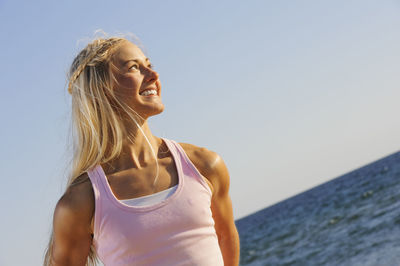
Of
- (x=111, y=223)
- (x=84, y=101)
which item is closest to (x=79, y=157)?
(x=84, y=101)

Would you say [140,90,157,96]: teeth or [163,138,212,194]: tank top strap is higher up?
[140,90,157,96]: teeth

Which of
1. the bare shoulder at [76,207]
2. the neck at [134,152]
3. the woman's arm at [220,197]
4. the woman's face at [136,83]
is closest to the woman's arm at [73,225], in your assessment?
the bare shoulder at [76,207]

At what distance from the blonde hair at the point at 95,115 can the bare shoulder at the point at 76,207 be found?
0.14 metres

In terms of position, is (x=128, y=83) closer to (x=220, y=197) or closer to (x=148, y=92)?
(x=148, y=92)

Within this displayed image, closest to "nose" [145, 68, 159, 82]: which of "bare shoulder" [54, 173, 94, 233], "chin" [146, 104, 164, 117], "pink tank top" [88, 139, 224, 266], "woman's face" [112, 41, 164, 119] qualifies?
"woman's face" [112, 41, 164, 119]

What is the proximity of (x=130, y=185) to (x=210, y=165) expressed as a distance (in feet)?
1.36

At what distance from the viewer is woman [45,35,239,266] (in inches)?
85.7

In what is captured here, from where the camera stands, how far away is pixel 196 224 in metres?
2.27

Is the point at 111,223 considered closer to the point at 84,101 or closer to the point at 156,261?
the point at 156,261

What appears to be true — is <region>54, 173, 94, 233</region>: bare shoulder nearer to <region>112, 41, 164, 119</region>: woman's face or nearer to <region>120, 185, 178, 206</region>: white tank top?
<region>120, 185, 178, 206</region>: white tank top

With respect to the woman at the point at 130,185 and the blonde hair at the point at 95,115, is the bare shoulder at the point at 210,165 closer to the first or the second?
the woman at the point at 130,185

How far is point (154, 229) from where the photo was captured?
2164mm

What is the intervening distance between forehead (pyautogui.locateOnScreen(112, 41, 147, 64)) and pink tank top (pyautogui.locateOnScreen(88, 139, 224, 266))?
21.9 inches

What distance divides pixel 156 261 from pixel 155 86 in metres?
0.86
